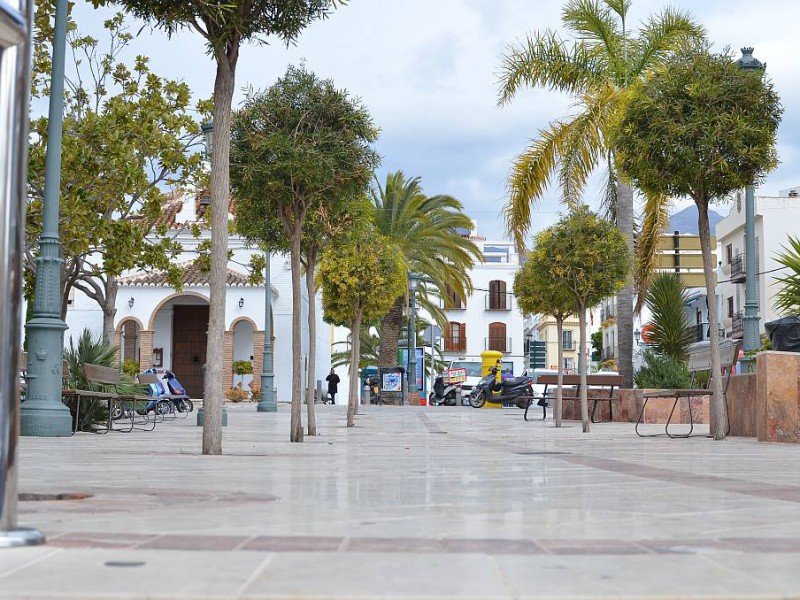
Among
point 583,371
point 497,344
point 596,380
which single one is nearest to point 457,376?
point 596,380

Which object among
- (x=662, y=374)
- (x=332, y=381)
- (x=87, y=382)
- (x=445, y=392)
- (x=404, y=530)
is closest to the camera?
(x=404, y=530)

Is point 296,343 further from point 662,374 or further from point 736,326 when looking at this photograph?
point 736,326

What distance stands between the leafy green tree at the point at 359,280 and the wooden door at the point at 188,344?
2502cm

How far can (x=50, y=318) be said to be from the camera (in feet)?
47.7

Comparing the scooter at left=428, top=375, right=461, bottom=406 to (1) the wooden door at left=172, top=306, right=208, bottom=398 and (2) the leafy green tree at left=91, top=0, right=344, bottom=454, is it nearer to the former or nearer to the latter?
(1) the wooden door at left=172, top=306, right=208, bottom=398

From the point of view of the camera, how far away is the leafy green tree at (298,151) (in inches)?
522

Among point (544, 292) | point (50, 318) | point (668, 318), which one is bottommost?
point (50, 318)

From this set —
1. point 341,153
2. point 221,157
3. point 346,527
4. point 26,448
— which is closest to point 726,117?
point 341,153

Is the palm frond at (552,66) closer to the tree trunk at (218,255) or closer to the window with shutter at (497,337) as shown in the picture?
the tree trunk at (218,255)

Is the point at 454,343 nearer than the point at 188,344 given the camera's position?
No

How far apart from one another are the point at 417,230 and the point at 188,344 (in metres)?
12.4

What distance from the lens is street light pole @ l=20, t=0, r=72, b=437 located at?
1424cm

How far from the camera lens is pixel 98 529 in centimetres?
430

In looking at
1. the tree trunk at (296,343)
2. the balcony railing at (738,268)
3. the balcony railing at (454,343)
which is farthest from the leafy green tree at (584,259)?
the balcony railing at (454,343)
